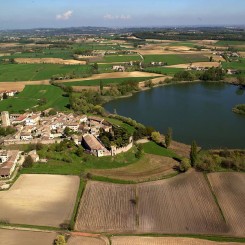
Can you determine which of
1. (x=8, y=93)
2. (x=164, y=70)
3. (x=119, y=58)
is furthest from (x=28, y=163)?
(x=119, y=58)

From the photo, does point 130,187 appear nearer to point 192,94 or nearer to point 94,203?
point 94,203

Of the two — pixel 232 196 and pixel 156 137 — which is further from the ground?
pixel 156 137

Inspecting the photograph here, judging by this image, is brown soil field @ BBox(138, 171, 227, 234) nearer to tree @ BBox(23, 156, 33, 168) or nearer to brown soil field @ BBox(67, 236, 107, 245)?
brown soil field @ BBox(67, 236, 107, 245)

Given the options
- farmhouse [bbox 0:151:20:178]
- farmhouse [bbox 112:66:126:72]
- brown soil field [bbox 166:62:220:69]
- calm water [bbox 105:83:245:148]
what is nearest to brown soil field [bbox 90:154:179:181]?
calm water [bbox 105:83:245:148]

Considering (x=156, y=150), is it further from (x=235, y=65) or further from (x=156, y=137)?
(x=235, y=65)

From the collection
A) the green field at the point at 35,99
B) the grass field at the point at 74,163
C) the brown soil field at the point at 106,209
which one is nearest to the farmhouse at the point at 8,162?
the grass field at the point at 74,163

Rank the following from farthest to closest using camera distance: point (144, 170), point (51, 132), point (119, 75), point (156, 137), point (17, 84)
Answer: point (119, 75) < point (17, 84) < point (51, 132) < point (156, 137) < point (144, 170)
